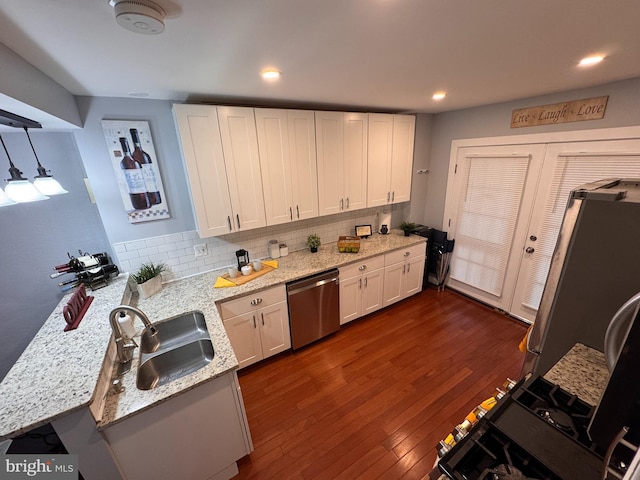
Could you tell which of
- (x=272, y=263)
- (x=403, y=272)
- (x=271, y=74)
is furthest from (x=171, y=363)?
(x=403, y=272)

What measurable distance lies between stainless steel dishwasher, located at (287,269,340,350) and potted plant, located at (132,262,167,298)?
114 centimetres

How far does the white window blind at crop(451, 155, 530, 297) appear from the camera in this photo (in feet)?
8.98

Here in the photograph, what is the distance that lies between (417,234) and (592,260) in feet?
8.20

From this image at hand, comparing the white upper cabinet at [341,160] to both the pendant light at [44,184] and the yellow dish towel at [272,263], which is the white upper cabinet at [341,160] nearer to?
the yellow dish towel at [272,263]

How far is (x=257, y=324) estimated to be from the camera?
7.36ft

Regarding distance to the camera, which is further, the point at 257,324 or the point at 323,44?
the point at 257,324

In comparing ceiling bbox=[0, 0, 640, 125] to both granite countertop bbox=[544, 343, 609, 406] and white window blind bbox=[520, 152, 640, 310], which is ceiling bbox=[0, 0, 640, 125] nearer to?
white window blind bbox=[520, 152, 640, 310]

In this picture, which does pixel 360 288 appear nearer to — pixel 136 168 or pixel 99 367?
pixel 99 367

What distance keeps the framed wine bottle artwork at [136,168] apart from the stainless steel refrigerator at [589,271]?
2.63 m

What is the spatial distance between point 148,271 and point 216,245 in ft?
1.97

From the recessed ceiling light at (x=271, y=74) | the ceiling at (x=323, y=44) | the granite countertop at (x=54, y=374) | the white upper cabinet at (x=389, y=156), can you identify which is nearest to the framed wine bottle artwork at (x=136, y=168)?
the ceiling at (x=323, y=44)

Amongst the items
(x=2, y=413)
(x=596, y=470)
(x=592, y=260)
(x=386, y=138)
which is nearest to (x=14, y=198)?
(x=2, y=413)

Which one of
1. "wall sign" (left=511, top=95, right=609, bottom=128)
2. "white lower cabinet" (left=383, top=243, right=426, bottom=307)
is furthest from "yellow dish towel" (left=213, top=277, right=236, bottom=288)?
"wall sign" (left=511, top=95, right=609, bottom=128)

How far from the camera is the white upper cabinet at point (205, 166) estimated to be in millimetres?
1896
